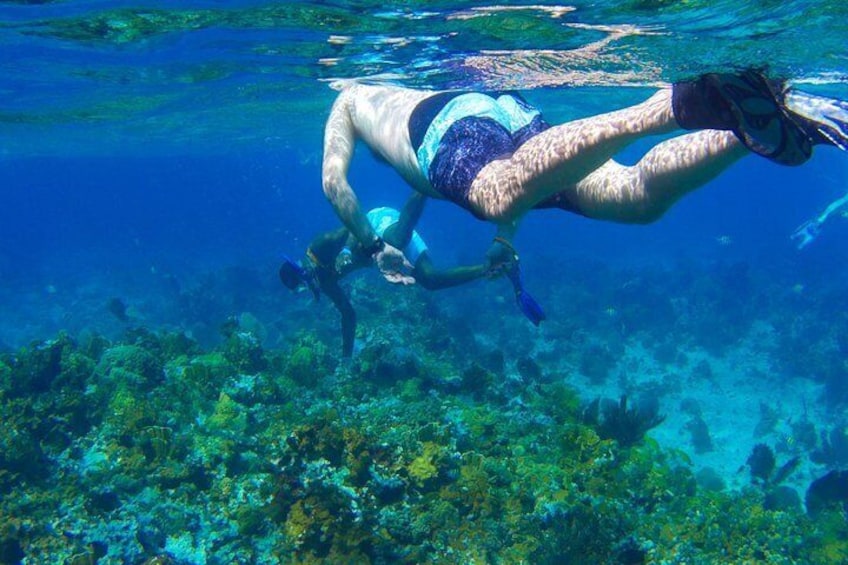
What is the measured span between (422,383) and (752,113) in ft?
22.5

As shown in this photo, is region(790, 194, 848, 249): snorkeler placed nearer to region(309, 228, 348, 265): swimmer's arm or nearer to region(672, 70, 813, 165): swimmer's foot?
region(309, 228, 348, 265): swimmer's arm

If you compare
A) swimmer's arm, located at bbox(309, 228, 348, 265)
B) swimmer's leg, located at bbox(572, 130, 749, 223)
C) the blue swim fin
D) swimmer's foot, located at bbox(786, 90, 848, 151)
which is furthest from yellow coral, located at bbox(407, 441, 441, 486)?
swimmer's arm, located at bbox(309, 228, 348, 265)

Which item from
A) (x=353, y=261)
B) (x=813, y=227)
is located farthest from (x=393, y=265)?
(x=813, y=227)

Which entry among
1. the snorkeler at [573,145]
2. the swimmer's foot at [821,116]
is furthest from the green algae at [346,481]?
the swimmer's foot at [821,116]

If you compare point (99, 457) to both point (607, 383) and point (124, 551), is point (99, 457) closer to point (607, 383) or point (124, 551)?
point (124, 551)

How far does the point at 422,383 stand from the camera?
902cm

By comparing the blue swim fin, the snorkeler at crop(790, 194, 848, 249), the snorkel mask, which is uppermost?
the blue swim fin

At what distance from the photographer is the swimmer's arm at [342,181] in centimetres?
555

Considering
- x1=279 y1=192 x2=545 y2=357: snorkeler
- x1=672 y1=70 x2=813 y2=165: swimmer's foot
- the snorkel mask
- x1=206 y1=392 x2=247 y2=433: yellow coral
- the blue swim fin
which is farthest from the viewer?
x1=279 y1=192 x2=545 y2=357: snorkeler

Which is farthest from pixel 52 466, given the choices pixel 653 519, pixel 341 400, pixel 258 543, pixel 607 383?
pixel 607 383

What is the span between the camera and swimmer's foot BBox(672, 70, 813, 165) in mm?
2896

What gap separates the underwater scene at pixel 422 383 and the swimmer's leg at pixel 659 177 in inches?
6.0

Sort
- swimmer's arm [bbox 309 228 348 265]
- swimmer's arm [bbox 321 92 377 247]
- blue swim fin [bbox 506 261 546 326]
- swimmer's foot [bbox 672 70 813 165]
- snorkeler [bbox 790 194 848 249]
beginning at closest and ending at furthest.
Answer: swimmer's foot [bbox 672 70 813 165] < swimmer's arm [bbox 321 92 377 247] < blue swim fin [bbox 506 261 546 326] < swimmer's arm [bbox 309 228 348 265] < snorkeler [bbox 790 194 848 249]

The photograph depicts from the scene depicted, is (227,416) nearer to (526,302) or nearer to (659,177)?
(526,302)
